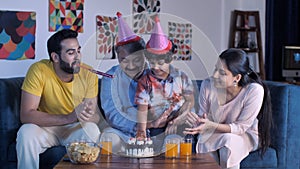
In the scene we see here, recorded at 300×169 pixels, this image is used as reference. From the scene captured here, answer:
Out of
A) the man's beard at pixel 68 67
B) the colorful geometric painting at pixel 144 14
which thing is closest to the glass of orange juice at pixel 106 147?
the man's beard at pixel 68 67

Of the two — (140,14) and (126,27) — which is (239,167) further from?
(140,14)

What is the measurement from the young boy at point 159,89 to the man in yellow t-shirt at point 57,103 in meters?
0.34

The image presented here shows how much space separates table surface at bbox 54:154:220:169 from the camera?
2527mm

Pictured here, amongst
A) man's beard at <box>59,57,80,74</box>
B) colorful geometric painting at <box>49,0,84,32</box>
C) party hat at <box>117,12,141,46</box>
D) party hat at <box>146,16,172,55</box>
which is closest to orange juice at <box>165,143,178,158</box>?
party hat at <box>146,16,172,55</box>

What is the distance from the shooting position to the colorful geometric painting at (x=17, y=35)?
3904 mm

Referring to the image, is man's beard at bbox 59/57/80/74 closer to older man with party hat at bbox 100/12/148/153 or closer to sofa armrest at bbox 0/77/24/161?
older man with party hat at bbox 100/12/148/153

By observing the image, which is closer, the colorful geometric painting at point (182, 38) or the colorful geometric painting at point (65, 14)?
the colorful geometric painting at point (65, 14)

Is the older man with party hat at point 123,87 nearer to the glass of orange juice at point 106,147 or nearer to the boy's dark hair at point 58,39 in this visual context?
the glass of orange juice at point 106,147

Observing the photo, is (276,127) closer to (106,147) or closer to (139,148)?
(139,148)

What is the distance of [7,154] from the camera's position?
3.23 meters

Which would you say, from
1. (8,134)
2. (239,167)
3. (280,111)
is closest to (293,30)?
(280,111)

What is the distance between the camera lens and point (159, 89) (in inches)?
114

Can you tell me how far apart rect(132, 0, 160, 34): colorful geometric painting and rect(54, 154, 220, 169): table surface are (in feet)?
7.12

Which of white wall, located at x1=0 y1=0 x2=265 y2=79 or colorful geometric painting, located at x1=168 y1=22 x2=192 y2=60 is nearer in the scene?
white wall, located at x1=0 y1=0 x2=265 y2=79
